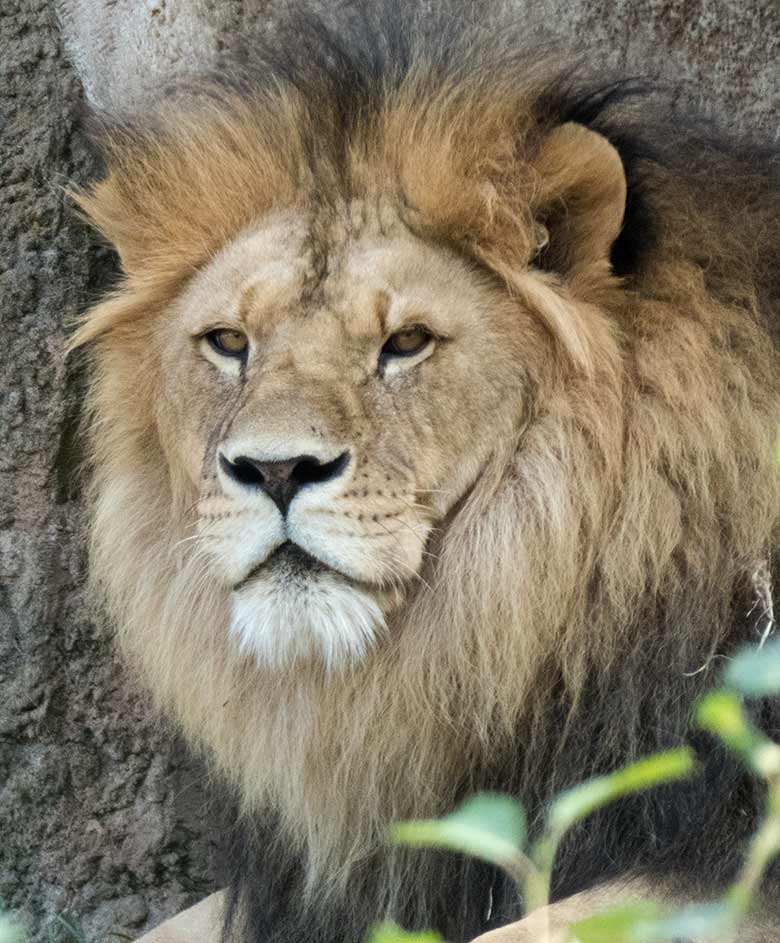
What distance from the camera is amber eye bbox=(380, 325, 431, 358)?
9.41 feet

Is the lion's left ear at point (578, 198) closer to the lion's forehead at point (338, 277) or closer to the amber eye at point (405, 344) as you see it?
the lion's forehead at point (338, 277)

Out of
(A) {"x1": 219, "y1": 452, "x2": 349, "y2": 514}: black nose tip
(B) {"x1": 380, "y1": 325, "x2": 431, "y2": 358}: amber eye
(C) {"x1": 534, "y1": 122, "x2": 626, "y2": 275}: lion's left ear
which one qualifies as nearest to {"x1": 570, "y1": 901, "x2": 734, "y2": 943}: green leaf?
(A) {"x1": 219, "y1": 452, "x2": 349, "y2": 514}: black nose tip

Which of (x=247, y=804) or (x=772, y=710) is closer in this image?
(x=772, y=710)

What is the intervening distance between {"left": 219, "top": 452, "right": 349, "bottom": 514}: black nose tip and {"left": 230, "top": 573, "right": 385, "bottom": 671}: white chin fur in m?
0.16

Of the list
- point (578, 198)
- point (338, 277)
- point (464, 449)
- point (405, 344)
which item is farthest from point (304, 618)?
point (578, 198)

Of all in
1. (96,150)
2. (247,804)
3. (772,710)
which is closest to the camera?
(772,710)

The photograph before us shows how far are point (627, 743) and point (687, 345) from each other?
758 mm

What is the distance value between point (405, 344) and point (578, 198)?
17.2 inches

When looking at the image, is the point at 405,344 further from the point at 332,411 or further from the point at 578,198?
the point at 578,198

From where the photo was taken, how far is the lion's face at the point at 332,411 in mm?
2645

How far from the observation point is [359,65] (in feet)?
10.2

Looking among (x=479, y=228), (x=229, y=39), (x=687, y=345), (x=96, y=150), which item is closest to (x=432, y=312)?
(x=479, y=228)

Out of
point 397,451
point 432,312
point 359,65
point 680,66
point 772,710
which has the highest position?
point 680,66

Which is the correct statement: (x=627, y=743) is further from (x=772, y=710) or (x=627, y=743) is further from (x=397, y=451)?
(x=397, y=451)
